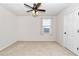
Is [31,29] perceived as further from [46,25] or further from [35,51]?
[35,51]

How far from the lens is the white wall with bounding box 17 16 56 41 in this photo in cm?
703

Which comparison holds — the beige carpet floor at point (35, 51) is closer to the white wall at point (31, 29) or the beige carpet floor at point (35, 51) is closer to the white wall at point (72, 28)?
the white wall at point (72, 28)

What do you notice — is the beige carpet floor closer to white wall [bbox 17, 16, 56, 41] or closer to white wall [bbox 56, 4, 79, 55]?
white wall [bbox 56, 4, 79, 55]

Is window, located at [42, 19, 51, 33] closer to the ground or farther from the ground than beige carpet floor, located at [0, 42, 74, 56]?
farther from the ground

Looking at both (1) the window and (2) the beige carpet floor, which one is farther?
(1) the window

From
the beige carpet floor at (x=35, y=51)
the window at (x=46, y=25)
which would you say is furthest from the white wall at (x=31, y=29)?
the beige carpet floor at (x=35, y=51)

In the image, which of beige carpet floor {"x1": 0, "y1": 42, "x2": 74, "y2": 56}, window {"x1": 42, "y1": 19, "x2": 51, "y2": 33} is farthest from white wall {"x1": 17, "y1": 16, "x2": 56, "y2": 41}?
beige carpet floor {"x1": 0, "y1": 42, "x2": 74, "y2": 56}

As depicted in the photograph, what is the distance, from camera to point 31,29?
7098 millimetres

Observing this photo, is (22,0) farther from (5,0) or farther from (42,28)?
(42,28)

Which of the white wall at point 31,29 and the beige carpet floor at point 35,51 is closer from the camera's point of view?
the beige carpet floor at point 35,51

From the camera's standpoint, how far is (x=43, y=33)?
7.01 meters

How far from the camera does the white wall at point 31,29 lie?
7031 millimetres

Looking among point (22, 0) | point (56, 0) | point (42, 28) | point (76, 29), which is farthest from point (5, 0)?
point (42, 28)

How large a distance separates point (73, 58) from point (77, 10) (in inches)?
116
